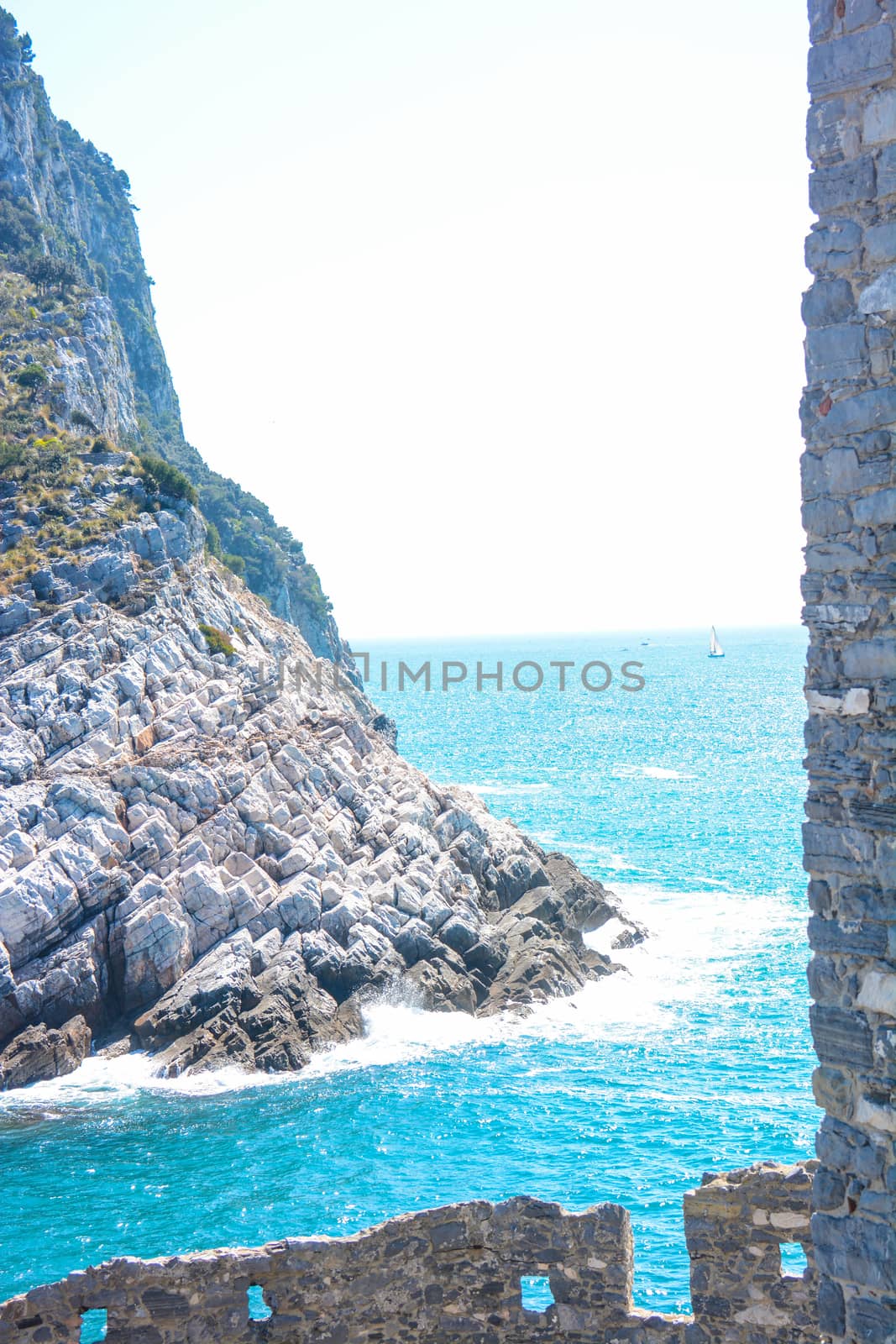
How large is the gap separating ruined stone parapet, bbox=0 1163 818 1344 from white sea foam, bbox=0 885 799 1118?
19.9 meters

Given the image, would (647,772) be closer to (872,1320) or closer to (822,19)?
(872,1320)

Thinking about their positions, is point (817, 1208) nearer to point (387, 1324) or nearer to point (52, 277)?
point (387, 1324)

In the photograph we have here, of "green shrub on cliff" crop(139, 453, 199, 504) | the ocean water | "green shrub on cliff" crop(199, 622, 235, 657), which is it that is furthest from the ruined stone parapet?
"green shrub on cliff" crop(139, 453, 199, 504)

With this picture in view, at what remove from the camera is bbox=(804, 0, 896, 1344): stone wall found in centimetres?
639

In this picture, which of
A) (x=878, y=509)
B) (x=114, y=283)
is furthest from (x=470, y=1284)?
(x=114, y=283)

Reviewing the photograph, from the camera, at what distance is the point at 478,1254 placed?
11727 millimetres

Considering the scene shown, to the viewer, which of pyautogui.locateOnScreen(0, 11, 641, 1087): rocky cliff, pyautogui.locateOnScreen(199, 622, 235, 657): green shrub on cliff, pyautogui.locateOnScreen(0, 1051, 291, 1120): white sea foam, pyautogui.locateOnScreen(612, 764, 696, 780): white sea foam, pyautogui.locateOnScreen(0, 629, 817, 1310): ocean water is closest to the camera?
pyautogui.locateOnScreen(0, 629, 817, 1310): ocean water

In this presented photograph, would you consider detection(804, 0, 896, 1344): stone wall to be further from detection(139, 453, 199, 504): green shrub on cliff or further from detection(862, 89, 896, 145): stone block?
detection(139, 453, 199, 504): green shrub on cliff

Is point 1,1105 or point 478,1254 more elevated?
point 478,1254

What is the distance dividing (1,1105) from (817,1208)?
27.9m

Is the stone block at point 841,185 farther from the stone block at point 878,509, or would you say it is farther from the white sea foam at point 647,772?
the white sea foam at point 647,772

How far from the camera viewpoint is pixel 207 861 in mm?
36844

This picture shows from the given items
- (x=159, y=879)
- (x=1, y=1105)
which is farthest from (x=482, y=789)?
(x=1, y=1105)

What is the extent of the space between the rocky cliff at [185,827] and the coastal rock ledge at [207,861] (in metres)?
0.08
